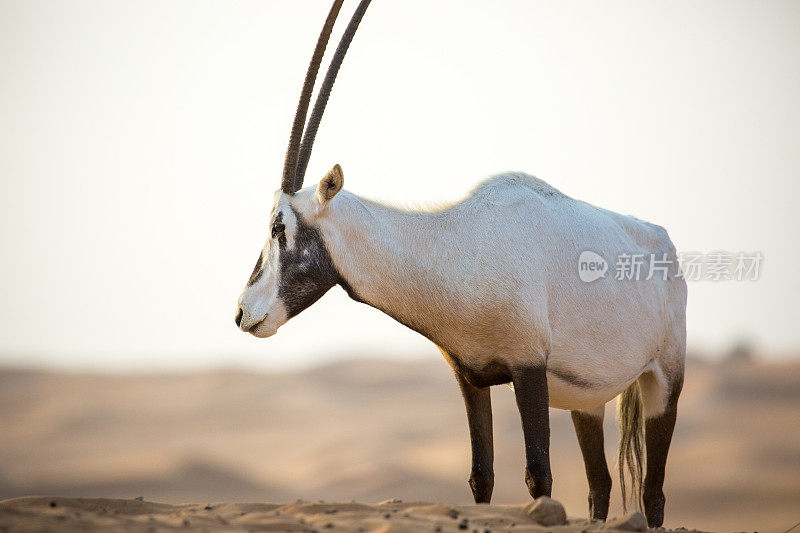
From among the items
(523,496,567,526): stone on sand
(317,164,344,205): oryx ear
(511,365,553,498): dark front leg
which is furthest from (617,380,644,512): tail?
(317,164,344,205): oryx ear

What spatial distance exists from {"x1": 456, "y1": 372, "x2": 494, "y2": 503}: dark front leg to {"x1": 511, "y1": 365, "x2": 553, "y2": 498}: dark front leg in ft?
1.86

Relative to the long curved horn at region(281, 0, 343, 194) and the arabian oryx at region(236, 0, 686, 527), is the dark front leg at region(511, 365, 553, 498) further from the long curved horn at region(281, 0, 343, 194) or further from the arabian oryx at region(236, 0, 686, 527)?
the long curved horn at region(281, 0, 343, 194)

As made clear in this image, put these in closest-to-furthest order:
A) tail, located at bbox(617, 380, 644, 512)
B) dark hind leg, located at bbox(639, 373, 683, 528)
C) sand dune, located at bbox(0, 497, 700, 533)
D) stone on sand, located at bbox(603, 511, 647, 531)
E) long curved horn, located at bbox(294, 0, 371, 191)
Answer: sand dune, located at bbox(0, 497, 700, 533), stone on sand, located at bbox(603, 511, 647, 531), long curved horn, located at bbox(294, 0, 371, 191), dark hind leg, located at bbox(639, 373, 683, 528), tail, located at bbox(617, 380, 644, 512)

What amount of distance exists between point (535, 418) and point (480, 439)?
729 millimetres

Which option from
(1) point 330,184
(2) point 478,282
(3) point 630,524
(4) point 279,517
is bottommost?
(3) point 630,524

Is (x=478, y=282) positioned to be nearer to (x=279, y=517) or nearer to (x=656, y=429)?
(x=279, y=517)

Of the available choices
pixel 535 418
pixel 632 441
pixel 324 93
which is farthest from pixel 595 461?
pixel 324 93

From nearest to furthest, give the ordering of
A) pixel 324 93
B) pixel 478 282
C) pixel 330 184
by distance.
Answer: pixel 330 184, pixel 478 282, pixel 324 93

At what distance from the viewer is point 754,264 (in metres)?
9.00

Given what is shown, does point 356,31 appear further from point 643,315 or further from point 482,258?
point 643,315

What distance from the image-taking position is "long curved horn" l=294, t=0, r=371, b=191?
237 inches

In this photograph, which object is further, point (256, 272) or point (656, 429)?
point (656, 429)

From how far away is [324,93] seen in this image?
20.2 ft

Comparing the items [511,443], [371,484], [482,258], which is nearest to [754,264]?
[482,258]
